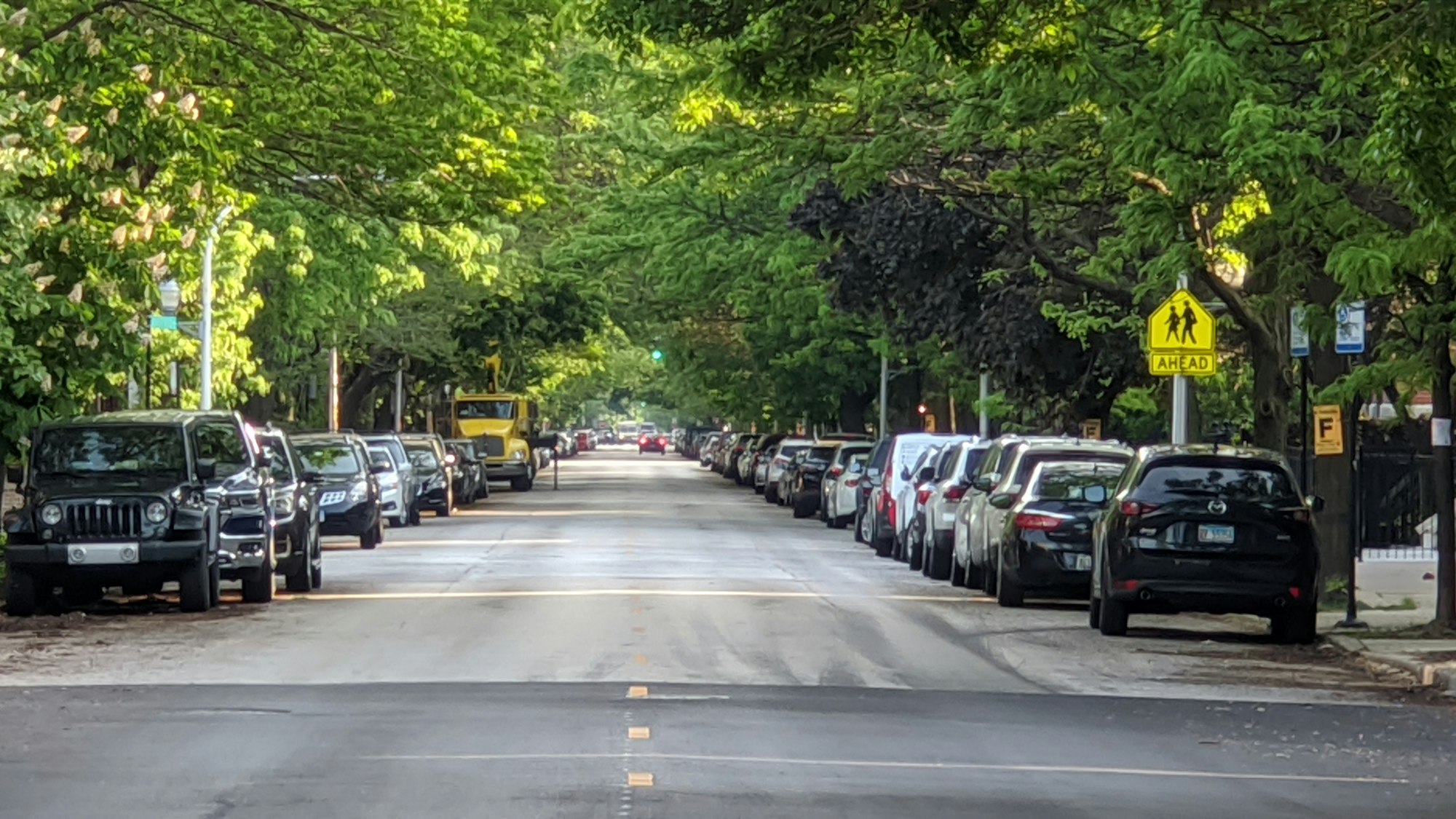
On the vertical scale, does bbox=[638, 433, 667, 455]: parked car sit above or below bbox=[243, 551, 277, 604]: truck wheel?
above

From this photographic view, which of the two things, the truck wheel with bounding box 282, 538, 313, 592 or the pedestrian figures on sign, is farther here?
the pedestrian figures on sign

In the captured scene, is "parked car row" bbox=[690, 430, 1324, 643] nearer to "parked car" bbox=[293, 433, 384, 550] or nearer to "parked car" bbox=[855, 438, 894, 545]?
"parked car" bbox=[855, 438, 894, 545]

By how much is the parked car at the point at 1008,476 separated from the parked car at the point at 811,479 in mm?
22062

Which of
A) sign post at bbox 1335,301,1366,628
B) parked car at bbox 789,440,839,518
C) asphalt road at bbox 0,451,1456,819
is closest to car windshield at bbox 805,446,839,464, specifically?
parked car at bbox 789,440,839,518

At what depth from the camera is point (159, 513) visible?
22.0 m

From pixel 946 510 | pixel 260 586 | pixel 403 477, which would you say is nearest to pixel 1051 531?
pixel 946 510

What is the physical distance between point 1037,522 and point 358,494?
561 inches

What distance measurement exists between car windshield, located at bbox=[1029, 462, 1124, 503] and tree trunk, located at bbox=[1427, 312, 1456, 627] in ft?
12.7

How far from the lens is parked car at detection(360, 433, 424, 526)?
4397 cm

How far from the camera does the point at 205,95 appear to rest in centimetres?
2744

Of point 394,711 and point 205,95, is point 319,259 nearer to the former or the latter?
point 205,95

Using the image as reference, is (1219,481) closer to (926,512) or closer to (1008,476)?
(1008,476)

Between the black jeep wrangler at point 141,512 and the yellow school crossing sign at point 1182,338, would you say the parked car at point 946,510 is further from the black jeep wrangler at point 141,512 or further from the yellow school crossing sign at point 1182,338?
the black jeep wrangler at point 141,512

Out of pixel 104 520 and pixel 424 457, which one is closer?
pixel 104 520
